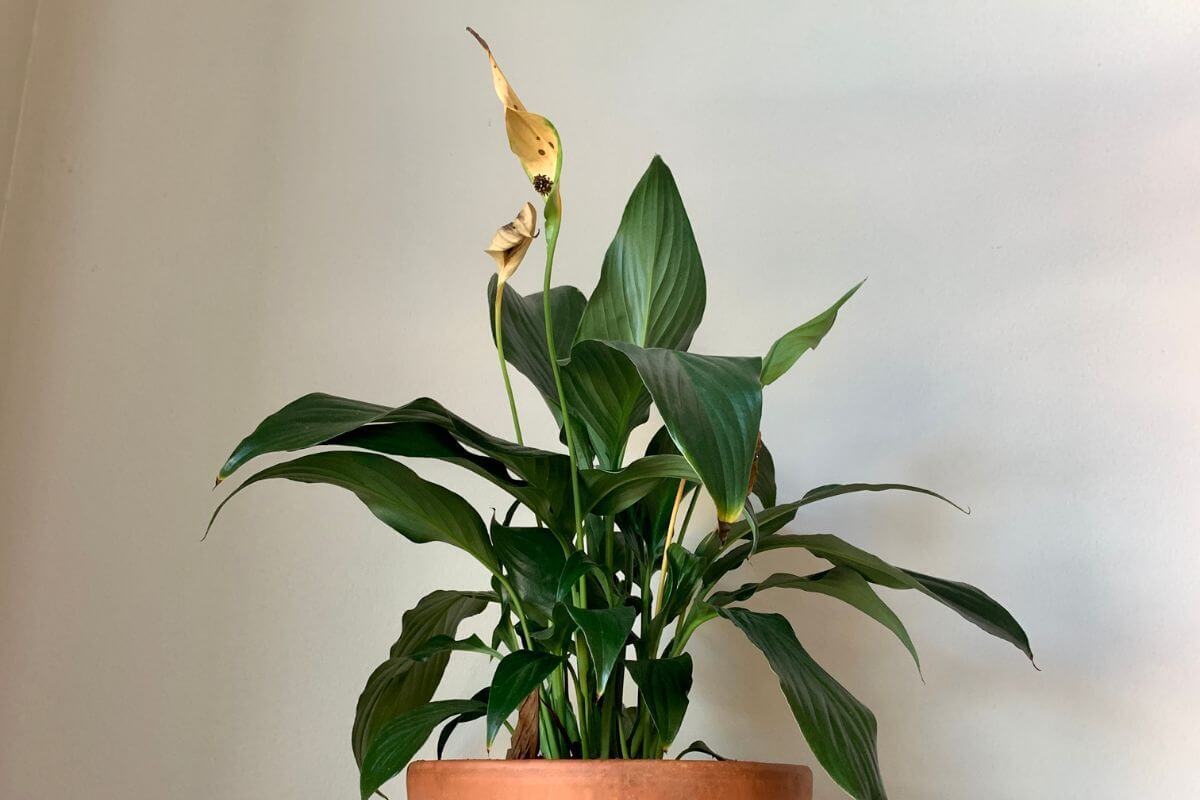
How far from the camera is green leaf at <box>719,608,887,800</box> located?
675mm

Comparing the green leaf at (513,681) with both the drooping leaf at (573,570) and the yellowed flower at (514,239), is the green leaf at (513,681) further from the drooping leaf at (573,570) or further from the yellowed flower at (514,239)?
the yellowed flower at (514,239)

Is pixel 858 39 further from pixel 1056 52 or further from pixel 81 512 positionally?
pixel 81 512

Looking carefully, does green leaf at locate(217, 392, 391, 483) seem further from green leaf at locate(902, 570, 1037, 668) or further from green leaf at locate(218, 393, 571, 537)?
green leaf at locate(902, 570, 1037, 668)

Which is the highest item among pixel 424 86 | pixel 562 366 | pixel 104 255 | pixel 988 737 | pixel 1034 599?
pixel 424 86

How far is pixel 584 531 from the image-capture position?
849 millimetres

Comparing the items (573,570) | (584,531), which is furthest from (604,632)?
(584,531)

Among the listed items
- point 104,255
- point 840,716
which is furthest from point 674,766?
point 104,255

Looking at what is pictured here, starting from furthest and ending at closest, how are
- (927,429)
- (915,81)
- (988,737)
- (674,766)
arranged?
(915,81) < (927,429) < (988,737) < (674,766)

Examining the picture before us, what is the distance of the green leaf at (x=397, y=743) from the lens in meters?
0.75

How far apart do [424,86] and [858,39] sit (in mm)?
573

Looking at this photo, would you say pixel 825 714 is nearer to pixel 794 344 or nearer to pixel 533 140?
pixel 794 344

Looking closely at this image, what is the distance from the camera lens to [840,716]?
2.33 ft

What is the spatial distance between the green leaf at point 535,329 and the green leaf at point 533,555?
13 cm

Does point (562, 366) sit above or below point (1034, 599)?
above
